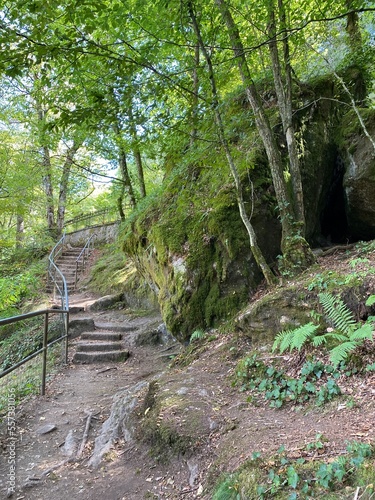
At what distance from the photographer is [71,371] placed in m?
6.59

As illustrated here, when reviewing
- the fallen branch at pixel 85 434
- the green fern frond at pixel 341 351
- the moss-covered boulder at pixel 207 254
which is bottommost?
the fallen branch at pixel 85 434

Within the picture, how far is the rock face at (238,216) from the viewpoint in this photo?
5797 millimetres

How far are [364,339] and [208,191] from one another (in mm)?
4376

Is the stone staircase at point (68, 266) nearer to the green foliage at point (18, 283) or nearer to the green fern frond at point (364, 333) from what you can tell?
the green foliage at point (18, 283)

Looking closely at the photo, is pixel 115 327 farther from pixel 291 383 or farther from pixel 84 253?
pixel 84 253

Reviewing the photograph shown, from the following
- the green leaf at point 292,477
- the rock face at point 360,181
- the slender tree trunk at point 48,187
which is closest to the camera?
the green leaf at point 292,477

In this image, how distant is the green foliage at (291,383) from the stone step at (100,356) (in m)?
4.20

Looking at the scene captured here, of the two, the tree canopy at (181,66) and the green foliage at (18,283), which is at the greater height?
the tree canopy at (181,66)

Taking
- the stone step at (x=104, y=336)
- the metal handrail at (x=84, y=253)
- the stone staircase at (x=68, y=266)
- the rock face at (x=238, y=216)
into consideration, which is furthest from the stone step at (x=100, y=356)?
the metal handrail at (x=84, y=253)

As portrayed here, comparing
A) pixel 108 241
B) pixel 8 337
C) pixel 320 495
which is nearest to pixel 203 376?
pixel 320 495

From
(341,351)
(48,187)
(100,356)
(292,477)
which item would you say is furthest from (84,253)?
(292,477)

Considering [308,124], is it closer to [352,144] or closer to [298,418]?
[352,144]

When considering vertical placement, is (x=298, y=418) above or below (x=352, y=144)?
below

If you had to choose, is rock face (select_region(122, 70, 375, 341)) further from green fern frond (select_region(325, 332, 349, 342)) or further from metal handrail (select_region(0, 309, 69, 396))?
green fern frond (select_region(325, 332, 349, 342))
